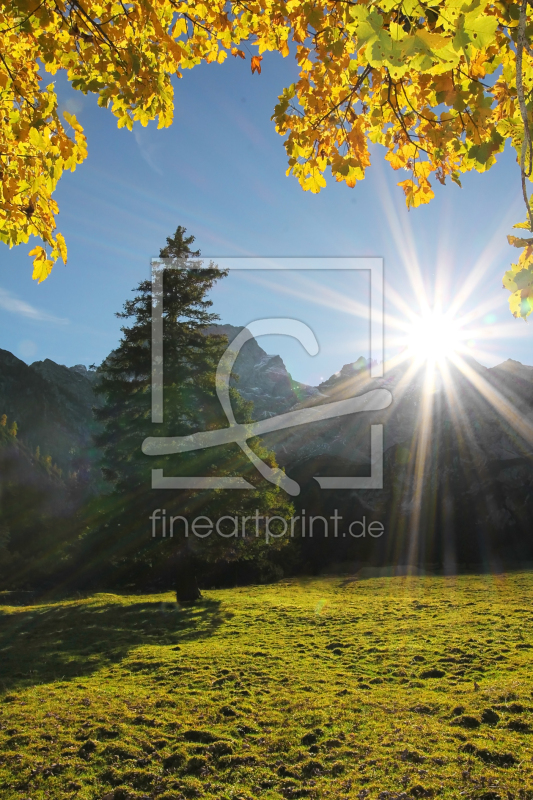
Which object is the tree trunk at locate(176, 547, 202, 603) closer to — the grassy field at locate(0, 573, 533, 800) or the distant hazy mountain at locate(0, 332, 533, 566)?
the grassy field at locate(0, 573, 533, 800)

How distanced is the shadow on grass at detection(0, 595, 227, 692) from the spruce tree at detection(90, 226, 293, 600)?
5.55 feet

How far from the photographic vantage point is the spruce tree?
16.3 meters

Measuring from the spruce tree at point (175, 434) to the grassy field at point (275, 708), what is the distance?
132 inches

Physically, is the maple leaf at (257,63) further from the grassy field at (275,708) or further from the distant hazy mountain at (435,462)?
the distant hazy mountain at (435,462)

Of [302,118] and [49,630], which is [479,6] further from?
[49,630]

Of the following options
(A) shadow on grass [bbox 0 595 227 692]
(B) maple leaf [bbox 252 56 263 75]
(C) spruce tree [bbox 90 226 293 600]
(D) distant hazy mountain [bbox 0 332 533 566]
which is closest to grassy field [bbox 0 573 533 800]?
(A) shadow on grass [bbox 0 595 227 692]

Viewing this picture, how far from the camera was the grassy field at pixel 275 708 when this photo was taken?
488cm

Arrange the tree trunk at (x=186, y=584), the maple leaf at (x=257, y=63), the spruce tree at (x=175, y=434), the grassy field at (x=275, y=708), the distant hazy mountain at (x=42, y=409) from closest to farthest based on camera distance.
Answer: the maple leaf at (x=257, y=63), the grassy field at (x=275, y=708), the spruce tree at (x=175, y=434), the tree trunk at (x=186, y=584), the distant hazy mountain at (x=42, y=409)

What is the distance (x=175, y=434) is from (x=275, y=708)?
10.8 meters

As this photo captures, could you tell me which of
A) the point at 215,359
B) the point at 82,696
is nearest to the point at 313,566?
the point at 215,359

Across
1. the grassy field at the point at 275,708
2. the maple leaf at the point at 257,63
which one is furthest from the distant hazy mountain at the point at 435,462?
the maple leaf at the point at 257,63

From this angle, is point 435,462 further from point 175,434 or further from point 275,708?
point 275,708

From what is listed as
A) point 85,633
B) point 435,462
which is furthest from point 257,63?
point 435,462

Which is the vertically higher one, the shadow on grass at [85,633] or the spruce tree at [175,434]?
the spruce tree at [175,434]
